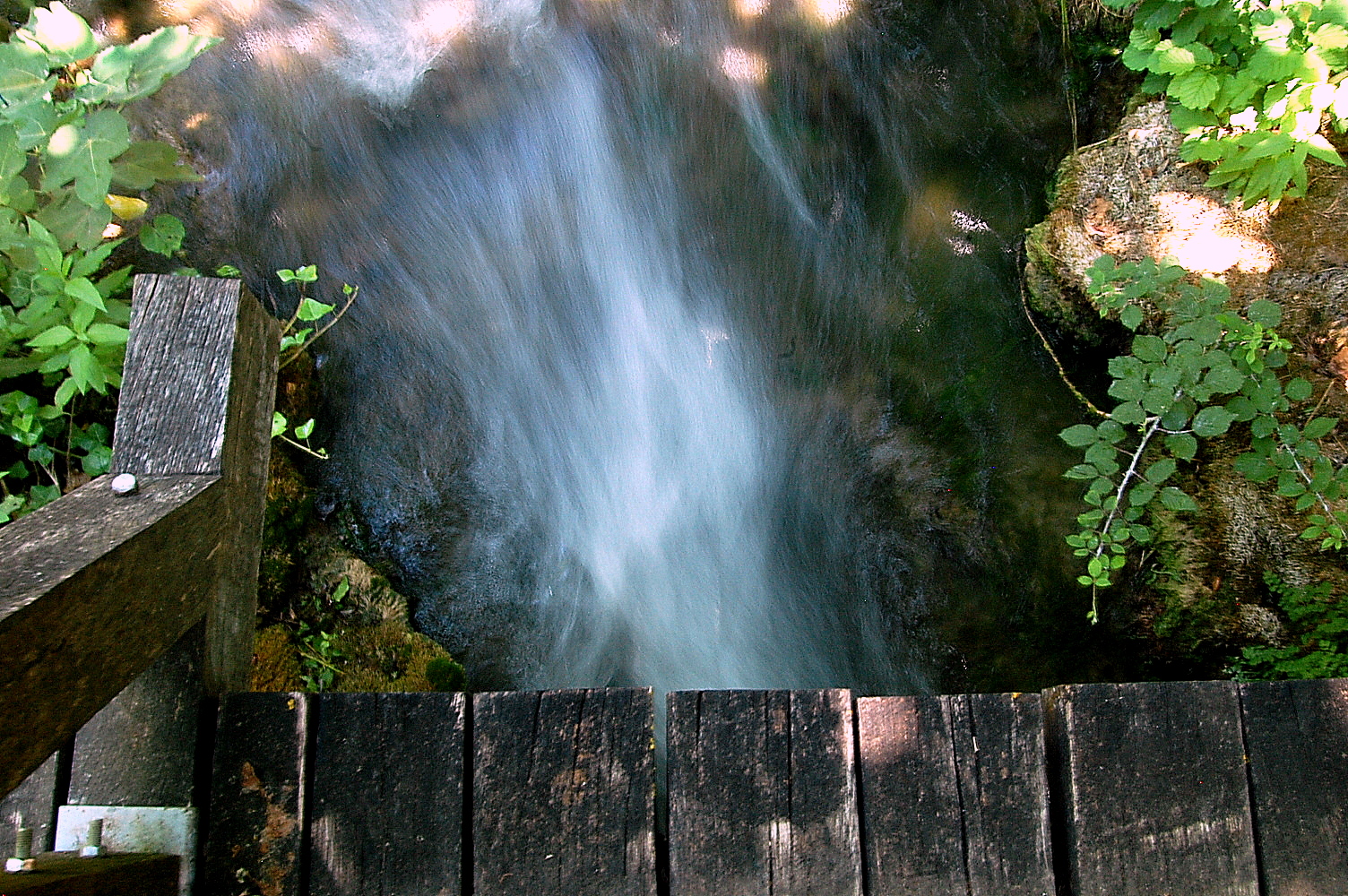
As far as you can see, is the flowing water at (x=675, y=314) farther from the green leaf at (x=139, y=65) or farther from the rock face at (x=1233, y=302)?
the green leaf at (x=139, y=65)

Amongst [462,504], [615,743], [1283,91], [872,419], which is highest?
[1283,91]

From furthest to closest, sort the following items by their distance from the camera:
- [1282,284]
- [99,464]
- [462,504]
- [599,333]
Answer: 1. [599,333]
2. [462,504]
3. [1282,284]
4. [99,464]

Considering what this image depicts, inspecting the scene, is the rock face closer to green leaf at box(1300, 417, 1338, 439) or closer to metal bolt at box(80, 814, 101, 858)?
green leaf at box(1300, 417, 1338, 439)

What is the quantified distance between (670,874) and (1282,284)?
290 cm

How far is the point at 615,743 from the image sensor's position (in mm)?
1812

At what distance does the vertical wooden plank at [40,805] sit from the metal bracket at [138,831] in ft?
0.13

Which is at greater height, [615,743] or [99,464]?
[99,464]

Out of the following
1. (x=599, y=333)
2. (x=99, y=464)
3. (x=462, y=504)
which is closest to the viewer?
(x=99, y=464)

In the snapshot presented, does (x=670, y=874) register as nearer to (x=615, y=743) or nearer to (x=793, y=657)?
(x=615, y=743)

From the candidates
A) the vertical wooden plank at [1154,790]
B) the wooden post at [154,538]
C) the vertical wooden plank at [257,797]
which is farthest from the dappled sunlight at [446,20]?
the vertical wooden plank at [1154,790]

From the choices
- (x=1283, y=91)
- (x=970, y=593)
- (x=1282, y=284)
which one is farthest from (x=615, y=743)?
(x=1283, y=91)

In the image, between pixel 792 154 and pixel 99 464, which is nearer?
pixel 99 464

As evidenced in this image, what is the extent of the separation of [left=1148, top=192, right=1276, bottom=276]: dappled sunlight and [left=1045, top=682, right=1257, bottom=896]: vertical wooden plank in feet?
6.45

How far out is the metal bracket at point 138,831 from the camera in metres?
1.73
